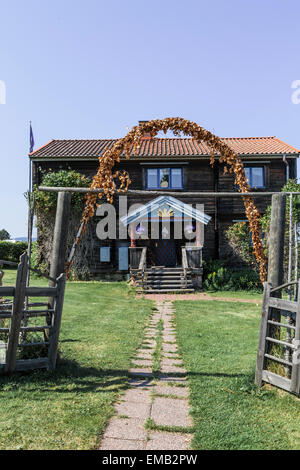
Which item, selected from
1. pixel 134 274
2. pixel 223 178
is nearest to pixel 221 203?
pixel 223 178

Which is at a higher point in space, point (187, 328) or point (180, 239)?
point (180, 239)

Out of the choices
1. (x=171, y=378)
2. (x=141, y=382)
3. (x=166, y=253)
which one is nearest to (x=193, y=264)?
(x=166, y=253)

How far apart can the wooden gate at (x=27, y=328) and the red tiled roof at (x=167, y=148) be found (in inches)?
590

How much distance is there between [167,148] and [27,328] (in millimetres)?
17748

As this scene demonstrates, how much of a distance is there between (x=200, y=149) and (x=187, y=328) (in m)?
14.5

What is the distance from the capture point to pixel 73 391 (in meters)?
4.50

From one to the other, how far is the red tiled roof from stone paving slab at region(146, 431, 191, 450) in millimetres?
16971

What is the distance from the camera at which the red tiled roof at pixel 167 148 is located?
64.3 ft

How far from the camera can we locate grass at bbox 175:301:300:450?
136 inches

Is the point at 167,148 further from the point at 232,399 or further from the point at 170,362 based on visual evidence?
the point at 232,399

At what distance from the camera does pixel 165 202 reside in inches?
688

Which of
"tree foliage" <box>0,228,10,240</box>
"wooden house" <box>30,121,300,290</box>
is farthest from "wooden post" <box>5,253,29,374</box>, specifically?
"tree foliage" <box>0,228,10,240</box>
